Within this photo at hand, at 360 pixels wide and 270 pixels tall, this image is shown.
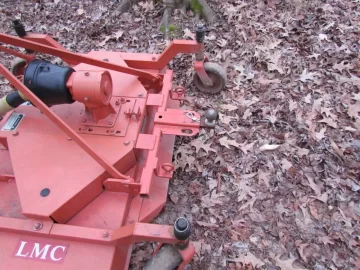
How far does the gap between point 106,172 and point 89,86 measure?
2.16ft

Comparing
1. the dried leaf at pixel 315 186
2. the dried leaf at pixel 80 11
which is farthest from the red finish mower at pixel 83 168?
the dried leaf at pixel 80 11

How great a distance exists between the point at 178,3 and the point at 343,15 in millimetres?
2275

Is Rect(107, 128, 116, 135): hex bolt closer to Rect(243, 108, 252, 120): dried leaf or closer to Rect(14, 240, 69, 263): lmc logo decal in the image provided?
Rect(14, 240, 69, 263): lmc logo decal

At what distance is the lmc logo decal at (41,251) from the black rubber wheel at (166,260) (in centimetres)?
59

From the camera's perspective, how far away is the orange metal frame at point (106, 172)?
2.11 meters

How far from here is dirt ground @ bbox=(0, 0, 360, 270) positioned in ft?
8.53

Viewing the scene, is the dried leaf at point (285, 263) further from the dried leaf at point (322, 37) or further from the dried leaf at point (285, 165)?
the dried leaf at point (322, 37)

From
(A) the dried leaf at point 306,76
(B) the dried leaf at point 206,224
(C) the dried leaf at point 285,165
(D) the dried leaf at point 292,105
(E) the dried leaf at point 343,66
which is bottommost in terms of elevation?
(B) the dried leaf at point 206,224

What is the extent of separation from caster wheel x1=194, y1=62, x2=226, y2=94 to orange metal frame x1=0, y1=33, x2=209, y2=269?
1.17ft

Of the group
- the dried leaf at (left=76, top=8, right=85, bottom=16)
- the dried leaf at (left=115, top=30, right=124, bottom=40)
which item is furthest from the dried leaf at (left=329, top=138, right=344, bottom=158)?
the dried leaf at (left=76, top=8, right=85, bottom=16)

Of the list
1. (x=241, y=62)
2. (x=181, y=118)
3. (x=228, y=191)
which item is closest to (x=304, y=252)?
(x=228, y=191)

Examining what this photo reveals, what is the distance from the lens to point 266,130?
129 inches

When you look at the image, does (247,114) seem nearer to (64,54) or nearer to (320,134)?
(320,134)

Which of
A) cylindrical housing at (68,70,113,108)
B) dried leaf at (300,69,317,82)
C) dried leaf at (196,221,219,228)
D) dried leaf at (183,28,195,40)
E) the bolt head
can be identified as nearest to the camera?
cylindrical housing at (68,70,113,108)
